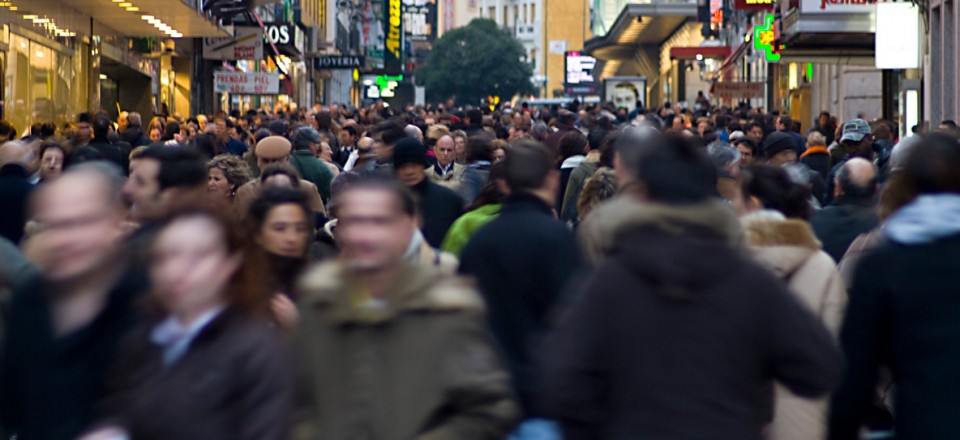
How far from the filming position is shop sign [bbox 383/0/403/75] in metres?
98.6

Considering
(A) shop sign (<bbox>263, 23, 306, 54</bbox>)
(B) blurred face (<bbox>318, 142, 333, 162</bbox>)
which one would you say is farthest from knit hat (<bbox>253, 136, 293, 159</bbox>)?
(A) shop sign (<bbox>263, 23, 306, 54</bbox>)

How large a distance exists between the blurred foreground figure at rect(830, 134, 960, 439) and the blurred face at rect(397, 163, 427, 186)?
434 cm

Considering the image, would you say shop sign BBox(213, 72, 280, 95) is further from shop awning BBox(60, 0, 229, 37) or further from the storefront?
the storefront

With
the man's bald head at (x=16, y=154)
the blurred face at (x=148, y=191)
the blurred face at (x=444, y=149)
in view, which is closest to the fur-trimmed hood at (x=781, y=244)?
the blurred face at (x=148, y=191)

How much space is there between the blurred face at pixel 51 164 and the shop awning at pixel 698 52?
45.5m

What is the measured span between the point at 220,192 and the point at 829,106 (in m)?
30.5

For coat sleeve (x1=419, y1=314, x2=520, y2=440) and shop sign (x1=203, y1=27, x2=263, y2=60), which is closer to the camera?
coat sleeve (x1=419, y1=314, x2=520, y2=440)

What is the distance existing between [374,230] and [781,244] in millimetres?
2375

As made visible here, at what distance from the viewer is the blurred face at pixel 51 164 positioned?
11.9 m

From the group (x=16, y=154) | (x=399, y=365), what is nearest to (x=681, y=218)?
(x=399, y=365)

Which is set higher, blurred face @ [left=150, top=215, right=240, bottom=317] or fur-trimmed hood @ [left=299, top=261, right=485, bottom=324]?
blurred face @ [left=150, top=215, right=240, bottom=317]

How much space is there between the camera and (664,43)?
265 ft

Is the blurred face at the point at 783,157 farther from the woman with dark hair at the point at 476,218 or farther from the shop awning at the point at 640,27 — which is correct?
the shop awning at the point at 640,27

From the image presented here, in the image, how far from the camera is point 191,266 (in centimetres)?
425
